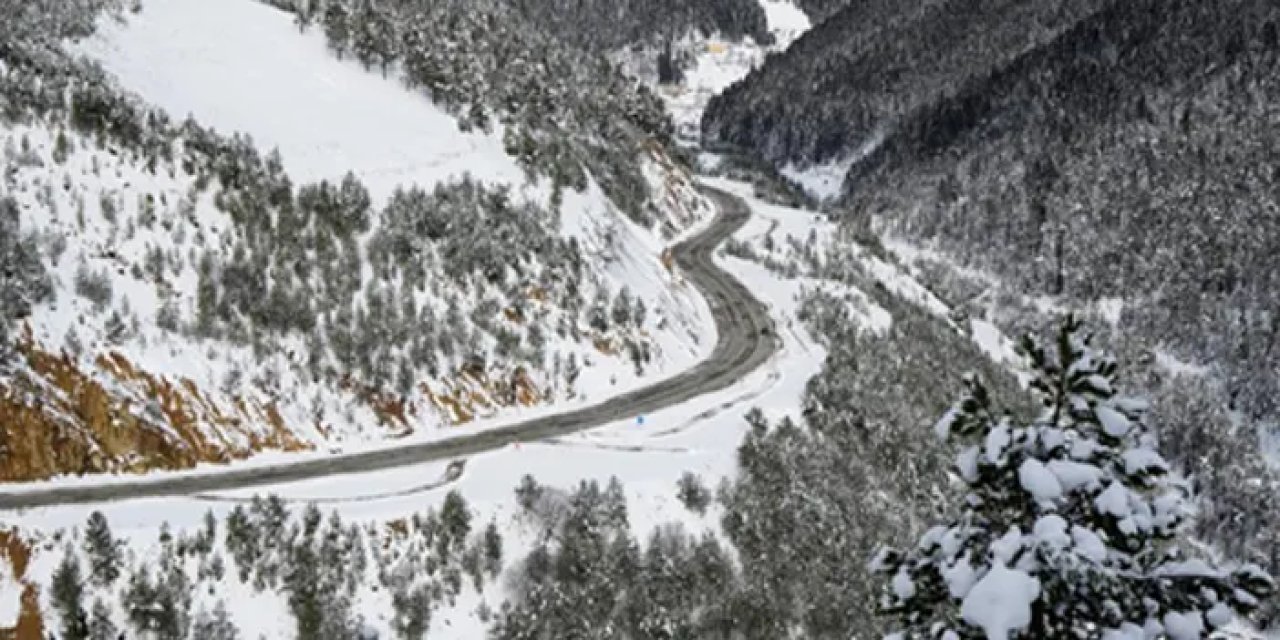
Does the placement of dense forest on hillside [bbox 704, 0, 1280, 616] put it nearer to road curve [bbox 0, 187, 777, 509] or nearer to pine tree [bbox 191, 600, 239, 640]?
road curve [bbox 0, 187, 777, 509]

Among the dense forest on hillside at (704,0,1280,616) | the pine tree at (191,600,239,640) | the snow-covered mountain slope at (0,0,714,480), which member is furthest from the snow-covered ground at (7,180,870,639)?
the dense forest on hillside at (704,0,1280,616)

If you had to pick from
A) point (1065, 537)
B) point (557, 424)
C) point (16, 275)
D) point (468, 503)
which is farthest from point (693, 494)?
point (1065, 537)

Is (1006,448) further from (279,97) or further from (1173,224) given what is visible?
(1173,224)

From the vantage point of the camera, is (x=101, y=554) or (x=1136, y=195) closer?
(x=101, y=554)

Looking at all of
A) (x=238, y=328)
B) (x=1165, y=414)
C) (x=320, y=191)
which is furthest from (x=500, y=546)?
(x=1165, y=414)

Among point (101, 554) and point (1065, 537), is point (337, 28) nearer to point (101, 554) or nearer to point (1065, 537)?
point (101, 554)

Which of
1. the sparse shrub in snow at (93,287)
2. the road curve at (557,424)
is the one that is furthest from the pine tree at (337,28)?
the sparse shrub in snow at (93,287)
